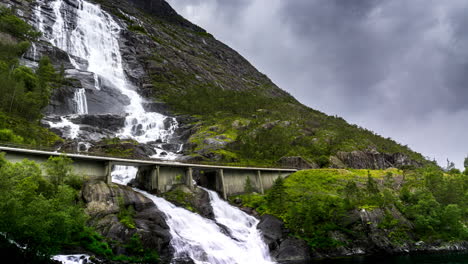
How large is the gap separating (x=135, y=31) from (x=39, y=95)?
428ft

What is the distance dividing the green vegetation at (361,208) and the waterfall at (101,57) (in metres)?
39.8

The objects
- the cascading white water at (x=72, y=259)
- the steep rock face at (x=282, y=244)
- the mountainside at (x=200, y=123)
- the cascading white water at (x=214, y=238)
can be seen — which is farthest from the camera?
the mountainside at (x=200, y=123)

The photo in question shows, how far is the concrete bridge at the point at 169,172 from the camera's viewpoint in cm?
4323

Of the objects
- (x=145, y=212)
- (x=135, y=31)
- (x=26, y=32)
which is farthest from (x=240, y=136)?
(x=135, y=31)

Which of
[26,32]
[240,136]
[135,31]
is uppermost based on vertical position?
[135,31]

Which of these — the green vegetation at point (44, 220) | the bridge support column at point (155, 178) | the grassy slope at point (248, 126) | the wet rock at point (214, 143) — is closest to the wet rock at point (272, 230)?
the green vegetation at point (44, 220)

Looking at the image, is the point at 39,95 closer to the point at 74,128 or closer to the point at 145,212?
Answer: the point at 74,128

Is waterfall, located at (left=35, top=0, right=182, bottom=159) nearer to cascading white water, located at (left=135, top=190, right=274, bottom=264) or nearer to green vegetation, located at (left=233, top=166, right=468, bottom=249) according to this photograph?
green vegetation, located at (left=233, top=166, right=468, bottom=249)

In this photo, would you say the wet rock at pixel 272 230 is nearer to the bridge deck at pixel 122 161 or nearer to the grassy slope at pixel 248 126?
the bridge deck at pixel 122 161

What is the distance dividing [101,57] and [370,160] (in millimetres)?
130042

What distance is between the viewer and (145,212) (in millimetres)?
40000

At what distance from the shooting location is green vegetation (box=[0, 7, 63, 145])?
190ft

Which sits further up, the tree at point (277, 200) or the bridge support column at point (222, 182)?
the bridge support column at point (222, 182)

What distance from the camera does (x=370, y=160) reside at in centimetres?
10262
